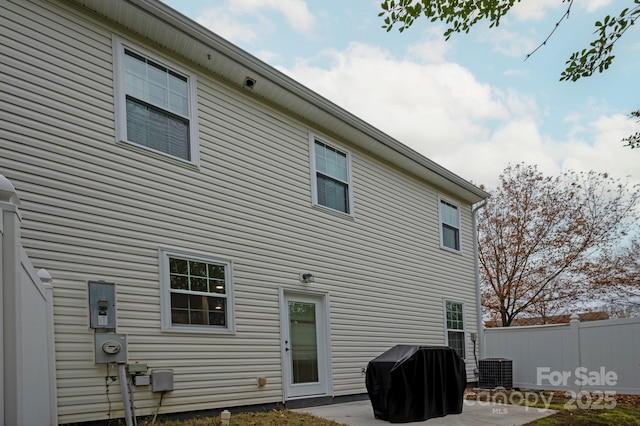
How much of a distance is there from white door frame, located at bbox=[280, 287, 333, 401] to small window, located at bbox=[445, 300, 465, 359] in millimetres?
4310

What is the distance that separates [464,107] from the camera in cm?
1588

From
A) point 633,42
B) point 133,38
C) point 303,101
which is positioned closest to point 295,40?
point 303,101

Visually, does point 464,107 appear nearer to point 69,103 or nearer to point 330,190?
point 330,190

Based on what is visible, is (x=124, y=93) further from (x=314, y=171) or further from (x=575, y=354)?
(x=575, y=354)

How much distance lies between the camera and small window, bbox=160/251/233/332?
6.04 m

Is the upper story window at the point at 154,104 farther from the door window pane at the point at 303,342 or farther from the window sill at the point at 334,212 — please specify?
the door window pane at the point at 303,342

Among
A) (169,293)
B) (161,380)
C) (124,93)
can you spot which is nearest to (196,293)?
(169,293)

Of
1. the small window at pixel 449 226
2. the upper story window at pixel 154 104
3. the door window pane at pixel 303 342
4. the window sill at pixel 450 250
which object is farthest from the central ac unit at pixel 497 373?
the upper story window at pixel 154 104

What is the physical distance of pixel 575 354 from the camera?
10492mm

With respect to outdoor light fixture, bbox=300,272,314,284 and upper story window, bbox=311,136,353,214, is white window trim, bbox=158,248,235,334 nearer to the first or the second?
outdoor light fixture, bbox=300,272,314,284

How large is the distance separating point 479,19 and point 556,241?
1531 cm

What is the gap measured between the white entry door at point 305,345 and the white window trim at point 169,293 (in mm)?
1051

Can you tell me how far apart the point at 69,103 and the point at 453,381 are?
5.97 meters

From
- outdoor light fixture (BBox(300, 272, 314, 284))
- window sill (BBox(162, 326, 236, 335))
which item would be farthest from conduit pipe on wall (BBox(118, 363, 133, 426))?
outdoor light fixture (BBox(300, 272, 314, 284))
